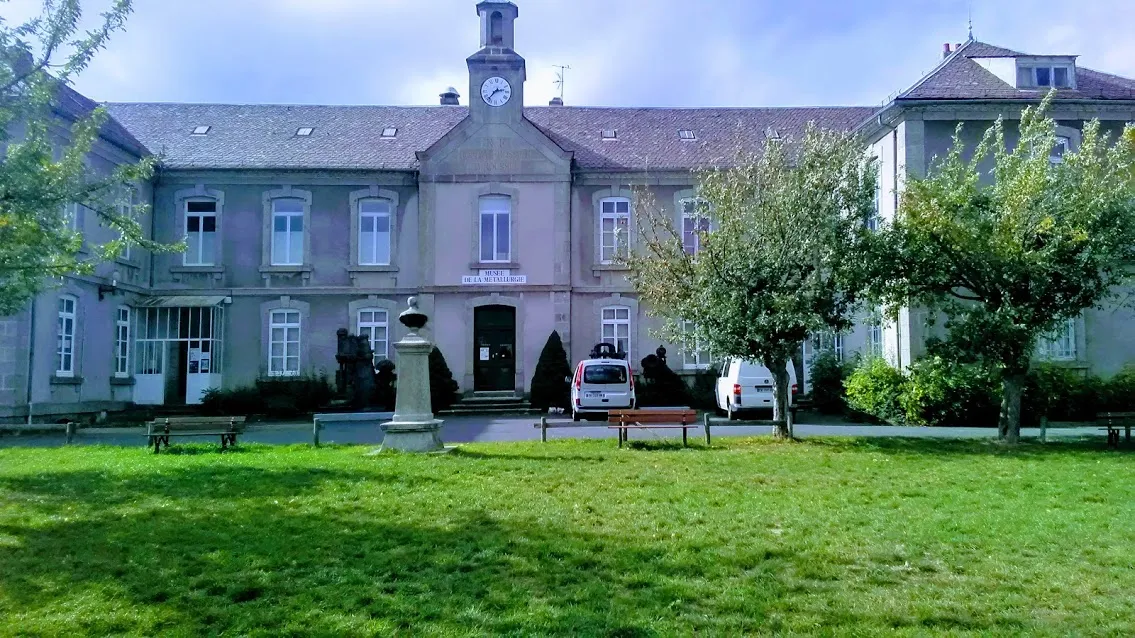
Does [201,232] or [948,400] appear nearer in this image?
[948,400]

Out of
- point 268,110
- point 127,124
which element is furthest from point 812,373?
point 127,124

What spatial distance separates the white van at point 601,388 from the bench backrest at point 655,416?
5.61 metres

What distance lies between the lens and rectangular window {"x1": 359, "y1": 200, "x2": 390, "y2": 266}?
26.0 meters

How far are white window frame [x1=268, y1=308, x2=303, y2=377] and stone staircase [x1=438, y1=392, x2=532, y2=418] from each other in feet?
16.8

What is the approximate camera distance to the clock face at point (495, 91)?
2547 cm

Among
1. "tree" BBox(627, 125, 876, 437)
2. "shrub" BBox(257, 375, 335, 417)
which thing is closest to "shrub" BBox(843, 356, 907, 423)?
"tree" BBox(627, 125, 876, 437)

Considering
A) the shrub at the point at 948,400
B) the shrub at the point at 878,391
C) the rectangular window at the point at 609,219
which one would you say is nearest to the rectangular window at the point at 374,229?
the rectangular window at the point at 609,219

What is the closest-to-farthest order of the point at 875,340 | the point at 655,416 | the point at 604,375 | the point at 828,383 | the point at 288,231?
the point at 655,416, the point at 604,375, the point at 875,340, the point at 828,383, the point at 288,231

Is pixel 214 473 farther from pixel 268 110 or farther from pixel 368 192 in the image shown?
pixel 268 110

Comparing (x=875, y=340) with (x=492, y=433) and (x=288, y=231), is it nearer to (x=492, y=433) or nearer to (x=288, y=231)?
(x=492, y=433)

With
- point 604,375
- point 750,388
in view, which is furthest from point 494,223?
point 750,388

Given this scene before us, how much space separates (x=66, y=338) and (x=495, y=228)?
11.3 m

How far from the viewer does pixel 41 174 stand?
340 inches

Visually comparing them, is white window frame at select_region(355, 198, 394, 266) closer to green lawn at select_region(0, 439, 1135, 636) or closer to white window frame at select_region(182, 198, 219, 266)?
white window frame at select_region(182, 198, 219, 266)
